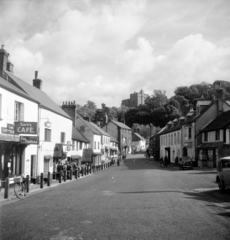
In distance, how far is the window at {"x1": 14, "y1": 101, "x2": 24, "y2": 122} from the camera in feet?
64.8

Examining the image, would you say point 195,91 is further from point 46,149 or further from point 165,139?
point 46,149

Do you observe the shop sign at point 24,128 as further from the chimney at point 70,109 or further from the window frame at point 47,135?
the chimney at point 70,109

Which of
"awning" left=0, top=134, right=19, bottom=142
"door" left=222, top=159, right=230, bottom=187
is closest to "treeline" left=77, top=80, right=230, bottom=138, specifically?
"door" left=222, top=159, right=230, bottom=187

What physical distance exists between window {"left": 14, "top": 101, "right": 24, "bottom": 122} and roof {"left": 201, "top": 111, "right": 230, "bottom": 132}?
23.7 m

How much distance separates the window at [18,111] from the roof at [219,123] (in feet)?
77.8

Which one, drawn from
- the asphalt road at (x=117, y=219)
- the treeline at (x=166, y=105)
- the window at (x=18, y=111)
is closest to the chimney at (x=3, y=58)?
the window at (x=18, y=111)

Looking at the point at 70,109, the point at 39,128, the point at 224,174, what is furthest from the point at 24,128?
the point at 70,109

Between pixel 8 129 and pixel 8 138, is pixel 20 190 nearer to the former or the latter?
pixel 8 138

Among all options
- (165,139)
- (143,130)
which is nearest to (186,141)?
(165,139)

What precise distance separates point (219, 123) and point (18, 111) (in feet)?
87.1

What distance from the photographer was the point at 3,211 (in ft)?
34.7

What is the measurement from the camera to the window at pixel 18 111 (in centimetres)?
1974

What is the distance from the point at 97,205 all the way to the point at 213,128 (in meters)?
30.0

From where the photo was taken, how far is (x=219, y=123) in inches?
1494
